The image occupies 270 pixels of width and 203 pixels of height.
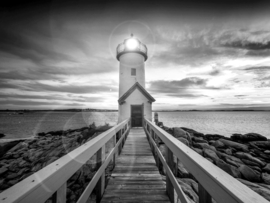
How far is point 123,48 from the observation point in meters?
15.8

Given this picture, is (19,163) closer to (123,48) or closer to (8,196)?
(8,196)

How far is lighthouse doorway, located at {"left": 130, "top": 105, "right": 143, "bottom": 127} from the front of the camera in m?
12.9

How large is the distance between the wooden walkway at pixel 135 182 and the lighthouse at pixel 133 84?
7599 millimetres

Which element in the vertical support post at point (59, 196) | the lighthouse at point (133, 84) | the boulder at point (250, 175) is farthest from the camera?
the lighthouse at point (133, 84)

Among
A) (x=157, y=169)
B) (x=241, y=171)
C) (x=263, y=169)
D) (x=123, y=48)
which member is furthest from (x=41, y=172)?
(x=123, y=48)

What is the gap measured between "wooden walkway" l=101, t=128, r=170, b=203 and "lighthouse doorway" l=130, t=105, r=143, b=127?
7.74m

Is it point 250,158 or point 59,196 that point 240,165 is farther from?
point 59,196

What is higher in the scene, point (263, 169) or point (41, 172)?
point (41, 172)

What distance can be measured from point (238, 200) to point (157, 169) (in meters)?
3.60

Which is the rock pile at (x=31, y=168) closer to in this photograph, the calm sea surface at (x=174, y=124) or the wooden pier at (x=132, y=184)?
the wooden pier at (x=132, y=184)

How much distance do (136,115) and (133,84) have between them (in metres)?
3.34

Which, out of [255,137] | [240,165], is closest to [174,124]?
[255,137]

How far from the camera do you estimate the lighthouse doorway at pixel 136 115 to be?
12867mm

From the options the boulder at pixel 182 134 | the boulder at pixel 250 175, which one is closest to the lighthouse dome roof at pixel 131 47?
the boulder at pixel 182 134
